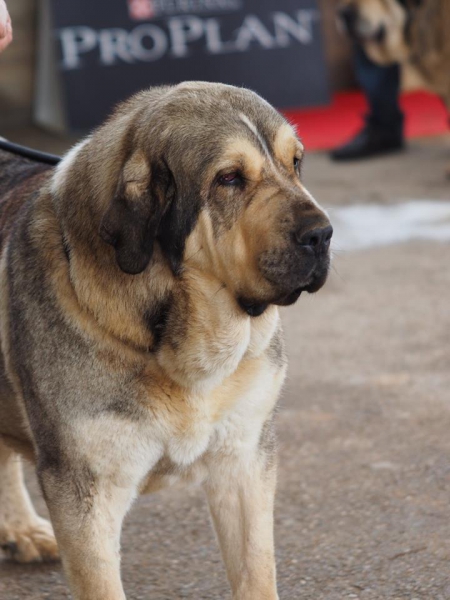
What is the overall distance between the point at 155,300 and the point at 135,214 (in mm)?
245

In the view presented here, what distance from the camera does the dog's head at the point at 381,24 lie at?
363 inches

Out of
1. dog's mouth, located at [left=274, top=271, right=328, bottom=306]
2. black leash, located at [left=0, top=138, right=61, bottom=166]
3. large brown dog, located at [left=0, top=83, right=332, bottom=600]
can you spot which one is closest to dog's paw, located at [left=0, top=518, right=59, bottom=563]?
large brown dog, located at [left=0, top=83, right=332, bottom=600]

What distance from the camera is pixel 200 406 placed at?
2.94 m

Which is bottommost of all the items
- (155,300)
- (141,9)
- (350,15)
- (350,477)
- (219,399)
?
(141,9)

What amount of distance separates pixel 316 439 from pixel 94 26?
6856 mm

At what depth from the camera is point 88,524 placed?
2875 mm

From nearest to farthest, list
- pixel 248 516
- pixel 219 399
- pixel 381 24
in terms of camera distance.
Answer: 1. pixel 219 399
2. pixel 248 516
3. pixel 381 24

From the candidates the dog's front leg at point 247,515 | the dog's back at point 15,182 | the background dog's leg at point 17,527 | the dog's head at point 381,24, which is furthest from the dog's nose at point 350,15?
the dog's front leg at point 247,515

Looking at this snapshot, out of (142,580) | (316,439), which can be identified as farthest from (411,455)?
(142,580)

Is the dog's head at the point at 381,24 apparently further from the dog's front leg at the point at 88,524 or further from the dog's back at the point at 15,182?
the dog's front leg at the point at 88,524

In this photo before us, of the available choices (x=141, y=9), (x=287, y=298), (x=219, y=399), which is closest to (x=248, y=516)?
(x=219, y=399)

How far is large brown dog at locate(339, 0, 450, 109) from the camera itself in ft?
29.6

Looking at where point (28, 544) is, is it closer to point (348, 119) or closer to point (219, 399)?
point (219, 399)

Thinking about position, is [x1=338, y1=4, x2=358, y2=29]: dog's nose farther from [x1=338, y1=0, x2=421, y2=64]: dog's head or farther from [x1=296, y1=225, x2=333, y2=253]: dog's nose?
[x1=296, y1=225, x2=333, y2=253]: dog's nose
